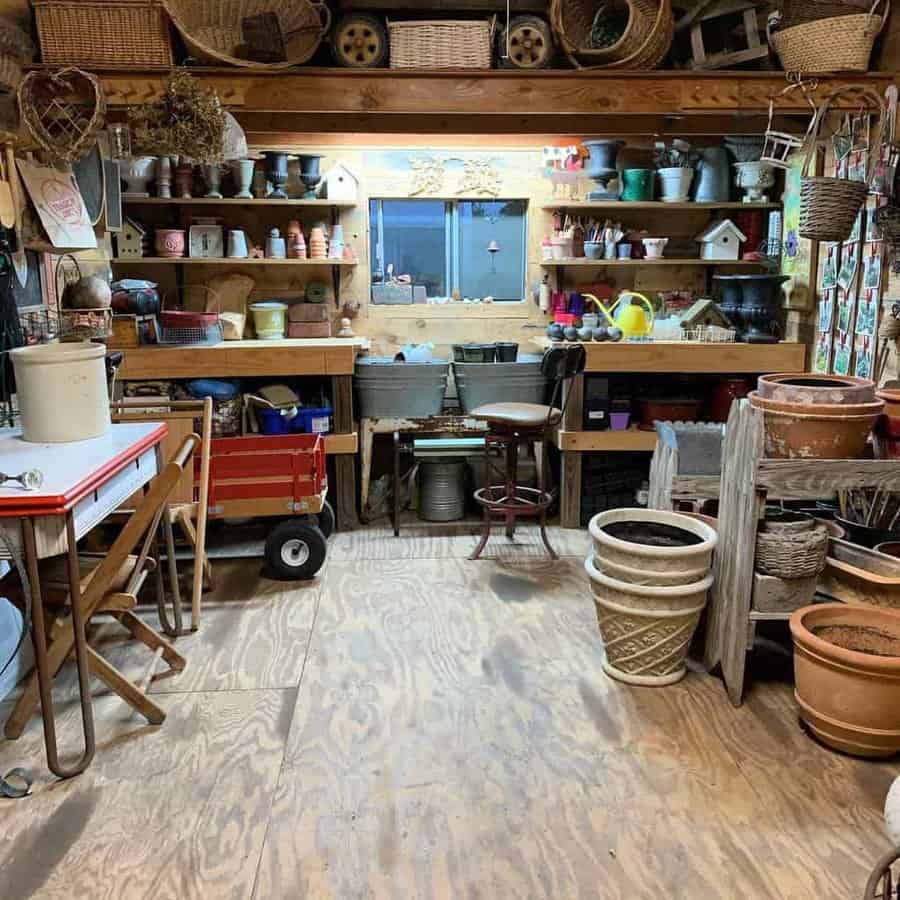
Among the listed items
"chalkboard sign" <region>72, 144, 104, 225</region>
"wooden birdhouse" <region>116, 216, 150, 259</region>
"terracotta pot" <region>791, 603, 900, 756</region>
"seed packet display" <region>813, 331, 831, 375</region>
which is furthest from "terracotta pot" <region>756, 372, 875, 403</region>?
"wooden birdhouse" <region>116, 216, 150, 259</region>

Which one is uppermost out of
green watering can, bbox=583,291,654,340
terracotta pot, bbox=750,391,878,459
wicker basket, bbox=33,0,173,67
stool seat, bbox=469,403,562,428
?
wicker basket, bbox=33,0,173,67

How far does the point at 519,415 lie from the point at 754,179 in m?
2.08

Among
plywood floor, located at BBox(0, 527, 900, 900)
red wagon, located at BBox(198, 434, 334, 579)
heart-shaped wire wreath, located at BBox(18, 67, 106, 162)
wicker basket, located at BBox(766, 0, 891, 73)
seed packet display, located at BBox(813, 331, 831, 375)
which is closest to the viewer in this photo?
plywood floor, located at BBox(0, 527, 900, 900)

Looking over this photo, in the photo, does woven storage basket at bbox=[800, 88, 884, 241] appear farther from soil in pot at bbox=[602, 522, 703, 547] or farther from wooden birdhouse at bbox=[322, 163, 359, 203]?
wooden birdhouse at bbox=[322, 163, 359, 203]

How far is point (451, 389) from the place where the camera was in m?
5.19

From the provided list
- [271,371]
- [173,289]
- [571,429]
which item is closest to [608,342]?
[571,429]

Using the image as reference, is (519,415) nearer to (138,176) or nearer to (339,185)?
(339,185)

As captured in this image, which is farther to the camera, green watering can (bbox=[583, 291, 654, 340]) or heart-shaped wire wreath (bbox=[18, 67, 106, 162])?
green watering can (bbox=[583, 291, 654, 340])

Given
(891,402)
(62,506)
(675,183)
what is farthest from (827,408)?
(675,183)

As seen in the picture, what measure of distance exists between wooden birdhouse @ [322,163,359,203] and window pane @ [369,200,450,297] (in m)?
0.22

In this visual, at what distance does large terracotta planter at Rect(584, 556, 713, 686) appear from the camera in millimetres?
2717

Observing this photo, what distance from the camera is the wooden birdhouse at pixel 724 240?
16.0ft

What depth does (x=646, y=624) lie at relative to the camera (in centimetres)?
275

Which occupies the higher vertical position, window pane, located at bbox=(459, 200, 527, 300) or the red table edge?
window pane, located at bbox=(459, 200, 527, 300)
